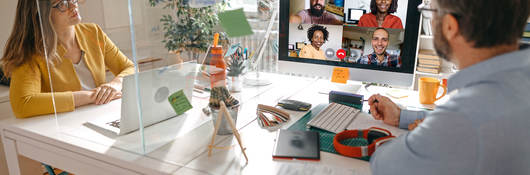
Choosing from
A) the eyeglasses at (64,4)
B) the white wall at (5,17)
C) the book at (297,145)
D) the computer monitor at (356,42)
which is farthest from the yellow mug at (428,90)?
the white wall at (5,17)

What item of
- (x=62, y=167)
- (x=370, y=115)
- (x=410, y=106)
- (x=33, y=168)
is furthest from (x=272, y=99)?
(x=33, y=168)

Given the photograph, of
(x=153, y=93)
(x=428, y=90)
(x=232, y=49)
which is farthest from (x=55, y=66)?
(x=428, y=90)

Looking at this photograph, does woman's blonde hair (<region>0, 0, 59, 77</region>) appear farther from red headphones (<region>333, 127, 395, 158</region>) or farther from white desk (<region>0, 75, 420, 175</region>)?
red headphones (<region>333, 127, 395, 158</region>)

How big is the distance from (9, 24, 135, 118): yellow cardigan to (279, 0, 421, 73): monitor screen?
81cm

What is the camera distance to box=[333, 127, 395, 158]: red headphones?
1044mm

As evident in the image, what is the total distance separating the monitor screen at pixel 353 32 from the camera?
5.07ft

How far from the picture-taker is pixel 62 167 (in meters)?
1.20

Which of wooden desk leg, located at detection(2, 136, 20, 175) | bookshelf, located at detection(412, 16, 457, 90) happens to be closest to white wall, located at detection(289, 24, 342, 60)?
wooden desk leg, located at detection(2, 136, 20, 175)

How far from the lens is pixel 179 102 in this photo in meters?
1.20

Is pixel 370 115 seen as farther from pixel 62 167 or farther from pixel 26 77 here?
pixel 26 77

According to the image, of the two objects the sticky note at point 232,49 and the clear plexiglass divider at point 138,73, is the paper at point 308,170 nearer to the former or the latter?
the clear plexiglass divider at point 138,73

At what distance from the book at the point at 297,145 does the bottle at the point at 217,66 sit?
27 cm

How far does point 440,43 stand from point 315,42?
2.89 ft

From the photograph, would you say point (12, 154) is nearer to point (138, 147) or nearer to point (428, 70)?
point (138, 147)
